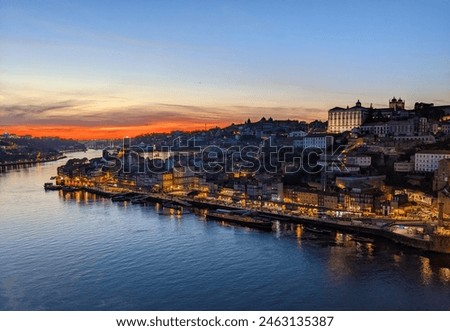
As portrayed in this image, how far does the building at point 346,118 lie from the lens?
46.2 ft

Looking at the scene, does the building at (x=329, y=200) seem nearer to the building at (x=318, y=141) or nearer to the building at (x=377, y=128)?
the building at (x=318, y=141)

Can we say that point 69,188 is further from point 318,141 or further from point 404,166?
point 404,166

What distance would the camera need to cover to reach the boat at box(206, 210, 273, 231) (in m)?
7.76

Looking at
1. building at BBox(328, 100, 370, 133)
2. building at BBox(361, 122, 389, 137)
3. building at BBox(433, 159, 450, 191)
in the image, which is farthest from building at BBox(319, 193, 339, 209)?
building at BBox(328, 100, 370, 133)

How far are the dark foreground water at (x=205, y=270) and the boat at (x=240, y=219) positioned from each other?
0.82ft

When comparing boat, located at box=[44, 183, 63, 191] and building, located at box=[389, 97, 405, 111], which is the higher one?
building, located at box=[389, 97, 405, 111]

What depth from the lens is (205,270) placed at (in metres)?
5.23

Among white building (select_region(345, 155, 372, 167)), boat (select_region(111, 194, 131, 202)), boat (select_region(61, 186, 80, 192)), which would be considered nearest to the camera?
white building (select_region(345, 155, 372, 167))

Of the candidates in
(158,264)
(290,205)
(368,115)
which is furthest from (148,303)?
(368,115)

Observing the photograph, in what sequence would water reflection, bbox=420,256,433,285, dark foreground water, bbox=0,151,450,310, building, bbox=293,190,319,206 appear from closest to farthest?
dark foreground water, bbox=0,151,450,310, water reflection, bbox=420,256,433,285, building, bbox=293,190,319,206

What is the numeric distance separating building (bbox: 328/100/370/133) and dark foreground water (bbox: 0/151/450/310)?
7.45 m

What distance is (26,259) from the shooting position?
5.71 metres

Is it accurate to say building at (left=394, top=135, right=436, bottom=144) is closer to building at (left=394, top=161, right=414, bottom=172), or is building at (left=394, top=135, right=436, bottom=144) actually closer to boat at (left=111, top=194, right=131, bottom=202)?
building at (left=394, top=161, right=414, bottom=172)

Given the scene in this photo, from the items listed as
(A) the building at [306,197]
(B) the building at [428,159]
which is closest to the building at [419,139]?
(B) the building at [428,159]
